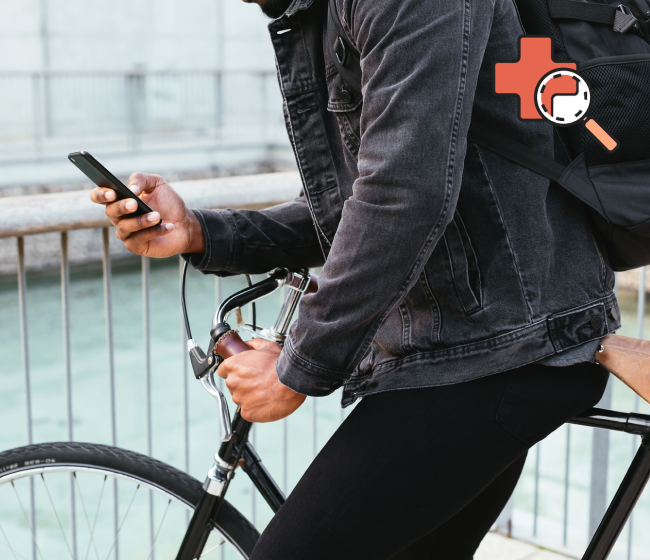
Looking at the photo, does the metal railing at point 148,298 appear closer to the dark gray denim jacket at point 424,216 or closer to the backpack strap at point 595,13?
the dark gray denim jacket at point 424,216

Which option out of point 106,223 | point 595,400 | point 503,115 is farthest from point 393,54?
point 106,223

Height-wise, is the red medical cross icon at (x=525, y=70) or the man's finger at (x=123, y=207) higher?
the red medical cross icon at (x=525, y=70)

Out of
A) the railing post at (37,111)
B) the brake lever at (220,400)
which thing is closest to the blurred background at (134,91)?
the railing post at (37,111)

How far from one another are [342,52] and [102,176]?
1.14 ft

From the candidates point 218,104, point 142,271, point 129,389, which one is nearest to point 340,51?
point 142,271

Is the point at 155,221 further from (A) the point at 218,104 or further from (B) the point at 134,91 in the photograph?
(A) the point at 218,104

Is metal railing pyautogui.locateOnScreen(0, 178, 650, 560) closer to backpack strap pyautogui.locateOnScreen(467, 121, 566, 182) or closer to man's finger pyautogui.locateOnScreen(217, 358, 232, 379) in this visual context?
man's finger pyautogui.locateOnScreen(217, 358, 232, 379)

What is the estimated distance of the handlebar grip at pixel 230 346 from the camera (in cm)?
100

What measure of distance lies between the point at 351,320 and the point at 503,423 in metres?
0.22

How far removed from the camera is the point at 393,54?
29.6 inches

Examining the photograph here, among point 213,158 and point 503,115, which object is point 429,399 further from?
point 213,158

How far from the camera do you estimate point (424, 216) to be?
77cm

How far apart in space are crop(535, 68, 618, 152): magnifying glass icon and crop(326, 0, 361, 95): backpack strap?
192mm

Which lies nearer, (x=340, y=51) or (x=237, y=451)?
(x=340, y=51)
